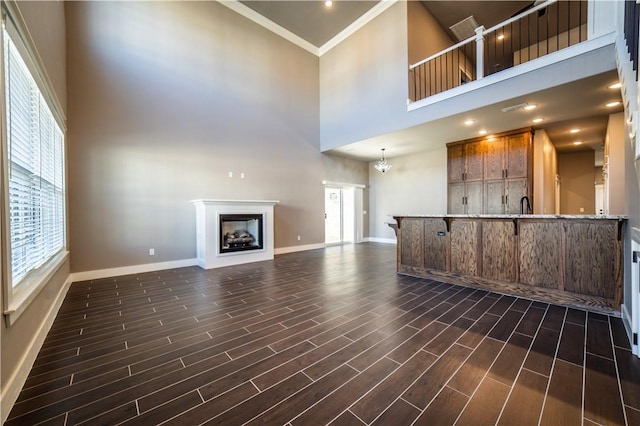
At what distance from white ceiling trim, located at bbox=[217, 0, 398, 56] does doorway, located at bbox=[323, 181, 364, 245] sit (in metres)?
4.09

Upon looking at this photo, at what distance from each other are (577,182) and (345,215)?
6.81 metres

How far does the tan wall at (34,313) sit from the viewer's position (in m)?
1.40

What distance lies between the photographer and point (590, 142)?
643cm

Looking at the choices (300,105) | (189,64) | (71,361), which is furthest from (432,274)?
(189,64)

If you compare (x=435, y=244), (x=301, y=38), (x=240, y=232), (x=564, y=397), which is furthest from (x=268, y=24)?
(x=564, y=397)

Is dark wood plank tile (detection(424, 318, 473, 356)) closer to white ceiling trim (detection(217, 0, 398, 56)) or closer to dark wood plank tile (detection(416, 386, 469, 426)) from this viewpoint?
dark wood plank tile (detection(416, 386, 469, 426))

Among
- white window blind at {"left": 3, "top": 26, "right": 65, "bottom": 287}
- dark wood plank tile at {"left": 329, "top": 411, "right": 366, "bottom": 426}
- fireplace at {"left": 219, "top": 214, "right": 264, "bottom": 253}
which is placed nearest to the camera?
dark wood plank tile at {"left": 329, "top": 411, "right": 366, "bottom": 426}

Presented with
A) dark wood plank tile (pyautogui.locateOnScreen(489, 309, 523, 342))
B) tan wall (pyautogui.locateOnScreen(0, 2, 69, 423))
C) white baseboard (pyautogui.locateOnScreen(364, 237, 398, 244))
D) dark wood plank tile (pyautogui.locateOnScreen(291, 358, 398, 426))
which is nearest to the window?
tan wall (pyautogui.locateOnScreen(0, 2, 69, 423))

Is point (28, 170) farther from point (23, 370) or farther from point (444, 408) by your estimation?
point (444, 408)

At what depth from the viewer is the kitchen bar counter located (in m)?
2.63

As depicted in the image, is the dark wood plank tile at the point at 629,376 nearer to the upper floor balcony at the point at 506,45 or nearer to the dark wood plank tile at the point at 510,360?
the dark wood plank tile at the point at 510,360

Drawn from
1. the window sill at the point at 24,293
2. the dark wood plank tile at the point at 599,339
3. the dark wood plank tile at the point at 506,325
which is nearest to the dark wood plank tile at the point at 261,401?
the window sill at the point at 24,293

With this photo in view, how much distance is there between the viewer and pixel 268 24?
6.32 meters

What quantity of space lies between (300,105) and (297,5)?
83.5 inches
